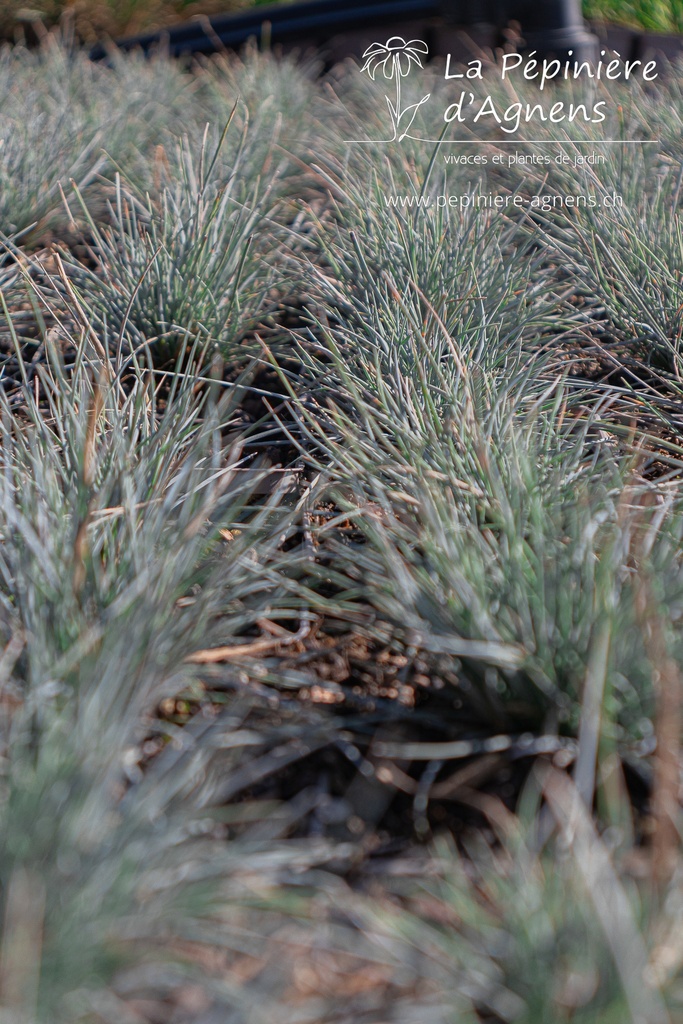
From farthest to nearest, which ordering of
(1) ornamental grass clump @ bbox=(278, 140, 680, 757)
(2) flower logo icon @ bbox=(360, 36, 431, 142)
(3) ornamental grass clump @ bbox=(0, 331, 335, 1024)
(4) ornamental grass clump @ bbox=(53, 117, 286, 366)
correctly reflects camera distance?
(2) flower logo icon @ bbox=(360, 36, 431, 142) < (4) ornamental grass clump @ bbox=(53, 117, 286, 366) < (1) ornamental grass clump @ bbox=(278, 140, 680, 757) < (3) ornamental grass clump @ bbox=(0, 331, 335, 1024)

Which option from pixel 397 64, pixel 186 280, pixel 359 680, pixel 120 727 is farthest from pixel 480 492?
pixel 397 64

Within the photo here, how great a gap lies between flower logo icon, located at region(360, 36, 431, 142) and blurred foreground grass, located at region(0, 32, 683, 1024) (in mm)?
1366

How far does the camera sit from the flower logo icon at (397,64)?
3.44m

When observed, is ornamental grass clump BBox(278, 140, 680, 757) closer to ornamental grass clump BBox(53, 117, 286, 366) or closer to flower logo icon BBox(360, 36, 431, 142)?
ornamental grass clump BBox(53, 117, 286, 366)

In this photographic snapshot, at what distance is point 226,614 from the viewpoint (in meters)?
1.46

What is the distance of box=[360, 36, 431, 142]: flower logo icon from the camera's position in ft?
11.3

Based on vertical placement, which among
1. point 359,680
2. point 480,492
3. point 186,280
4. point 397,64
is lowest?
point 359,680

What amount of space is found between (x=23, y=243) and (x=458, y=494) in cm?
184

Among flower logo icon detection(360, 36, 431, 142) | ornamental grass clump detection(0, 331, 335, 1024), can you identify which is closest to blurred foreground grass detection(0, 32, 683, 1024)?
ornamental grass clump detection(0, 331, 335, 1024)

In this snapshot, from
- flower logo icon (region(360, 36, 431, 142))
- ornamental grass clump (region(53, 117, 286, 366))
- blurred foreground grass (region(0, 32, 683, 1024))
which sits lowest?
blurred foreground grass (region(0, 32, 683, 1024))

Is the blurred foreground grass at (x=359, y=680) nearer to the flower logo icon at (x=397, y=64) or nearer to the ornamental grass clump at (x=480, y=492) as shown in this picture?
the ornamental grass clump at (x=480, y=492)

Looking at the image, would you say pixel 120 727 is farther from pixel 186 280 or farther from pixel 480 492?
pixel 186 280

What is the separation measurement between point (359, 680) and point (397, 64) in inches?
131

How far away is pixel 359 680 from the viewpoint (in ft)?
4.65
